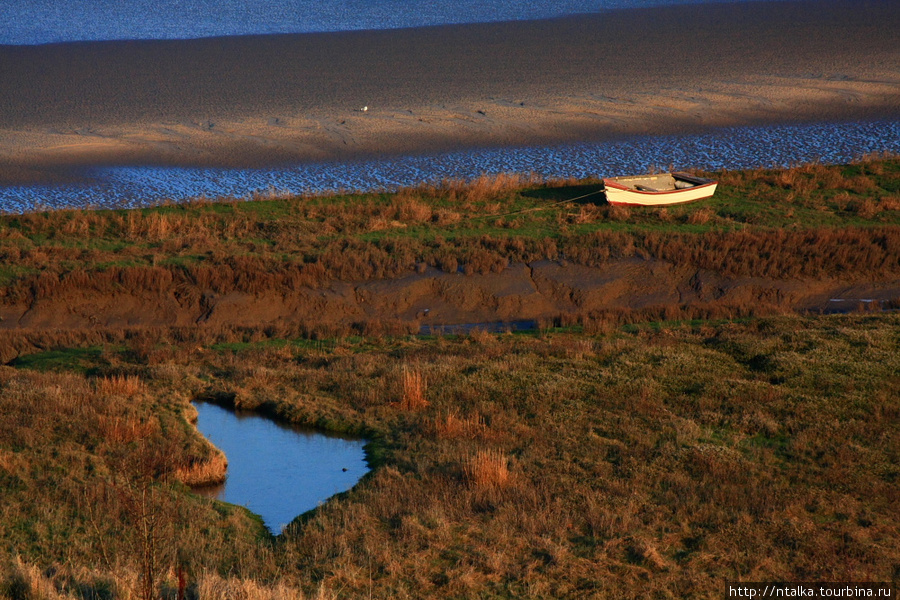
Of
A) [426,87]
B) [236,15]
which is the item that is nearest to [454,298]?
[426,87]

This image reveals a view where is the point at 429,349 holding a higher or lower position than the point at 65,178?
lower

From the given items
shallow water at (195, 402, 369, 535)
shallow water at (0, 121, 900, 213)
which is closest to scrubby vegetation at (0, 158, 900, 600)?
shallow water at (195, 402, 369, 535)

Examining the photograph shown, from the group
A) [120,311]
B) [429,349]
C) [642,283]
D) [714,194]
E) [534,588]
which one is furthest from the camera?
[714,194]

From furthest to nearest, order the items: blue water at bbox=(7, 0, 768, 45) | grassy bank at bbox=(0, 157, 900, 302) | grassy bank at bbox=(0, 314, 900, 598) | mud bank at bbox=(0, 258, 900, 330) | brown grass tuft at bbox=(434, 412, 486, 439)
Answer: blue water at bbox=(7, 0, 768, 45), grassy bank at bbox=(0, 157, 900, 302), mud bank at bbox=(0, 258, 900, 330), brown grass tuft at bbox=(434, 412, 486, 439), grassy bank at bbox=(0, 314, 900, 598)

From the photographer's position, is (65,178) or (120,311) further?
(65,178)

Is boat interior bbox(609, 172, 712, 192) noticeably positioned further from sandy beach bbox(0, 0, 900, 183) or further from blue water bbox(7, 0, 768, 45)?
blue water bbox(7, 0, 768, 45)

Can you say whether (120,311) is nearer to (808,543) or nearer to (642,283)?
(642,283)

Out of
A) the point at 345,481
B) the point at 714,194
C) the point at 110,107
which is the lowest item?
the point at 345,481

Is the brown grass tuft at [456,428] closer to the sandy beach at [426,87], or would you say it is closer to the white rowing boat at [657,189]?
the white rowing boat at [657,189]

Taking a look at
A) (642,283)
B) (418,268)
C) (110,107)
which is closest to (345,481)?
(418,268)
